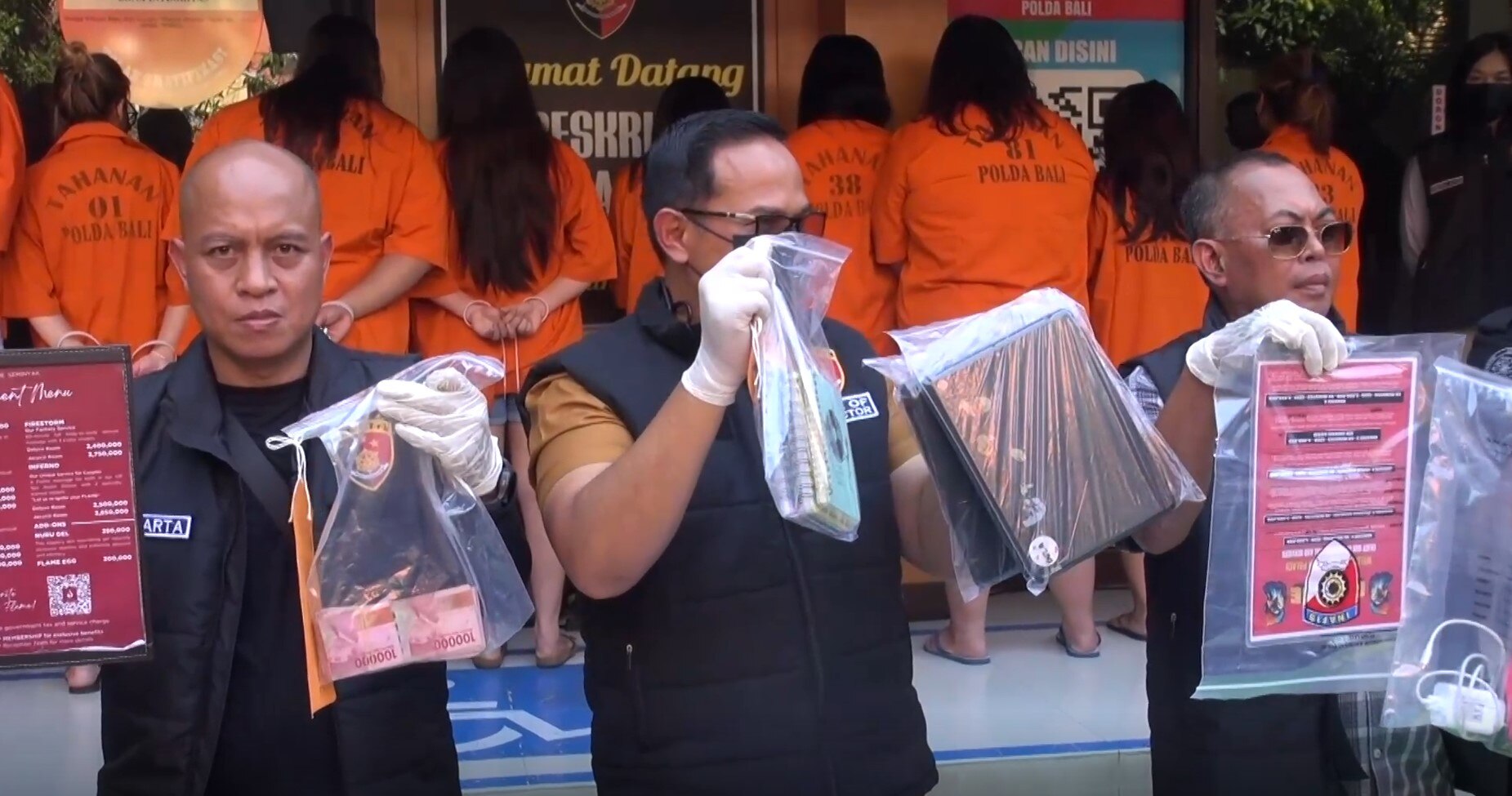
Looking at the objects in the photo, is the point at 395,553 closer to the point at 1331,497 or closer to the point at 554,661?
the point at 1331,497

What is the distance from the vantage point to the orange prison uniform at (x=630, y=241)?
500 centimetres

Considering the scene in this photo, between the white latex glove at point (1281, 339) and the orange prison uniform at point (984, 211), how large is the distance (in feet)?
7.61

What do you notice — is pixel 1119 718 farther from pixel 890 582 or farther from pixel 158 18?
pixel 158 18

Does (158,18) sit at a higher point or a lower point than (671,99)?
higher

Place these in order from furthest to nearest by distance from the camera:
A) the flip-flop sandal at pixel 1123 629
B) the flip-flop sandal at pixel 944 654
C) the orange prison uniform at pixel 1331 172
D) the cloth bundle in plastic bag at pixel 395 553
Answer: the flip-flop sandal at pixel 1123 629, the orange prison uniform at pixel 1331 172, the flip-flop sandal at pixel 944 654, the cloth bundle in plastic bag at pixel 395 553

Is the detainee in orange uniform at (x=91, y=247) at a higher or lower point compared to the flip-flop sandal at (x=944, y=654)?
higher

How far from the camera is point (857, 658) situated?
2.28m

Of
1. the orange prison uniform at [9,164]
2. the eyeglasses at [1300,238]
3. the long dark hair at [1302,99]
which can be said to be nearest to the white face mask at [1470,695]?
the eyeglasses at [1300,238]

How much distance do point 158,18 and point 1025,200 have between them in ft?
9.53

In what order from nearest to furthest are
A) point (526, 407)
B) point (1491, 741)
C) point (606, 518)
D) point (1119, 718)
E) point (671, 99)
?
1. point (606, 518)
2. point (1491, 741)
3. point (526, 407)
4. point (1119, 718)
5. point (671, 99)

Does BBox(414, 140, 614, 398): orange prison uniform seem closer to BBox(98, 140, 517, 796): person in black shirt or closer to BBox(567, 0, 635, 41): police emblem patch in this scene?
BBox(567, 0, 635, 41): police emblem patch

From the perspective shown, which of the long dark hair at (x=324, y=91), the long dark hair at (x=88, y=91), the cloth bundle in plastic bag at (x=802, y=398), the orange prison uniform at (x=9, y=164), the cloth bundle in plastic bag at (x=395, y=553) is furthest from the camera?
the long dark hair at (x=88, y=91)

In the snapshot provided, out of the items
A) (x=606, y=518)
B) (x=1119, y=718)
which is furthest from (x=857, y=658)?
Answer: (x=1119, y=718)

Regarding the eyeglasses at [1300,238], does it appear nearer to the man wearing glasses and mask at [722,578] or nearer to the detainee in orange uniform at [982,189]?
the man wearing glasses and mask at [722,578]
